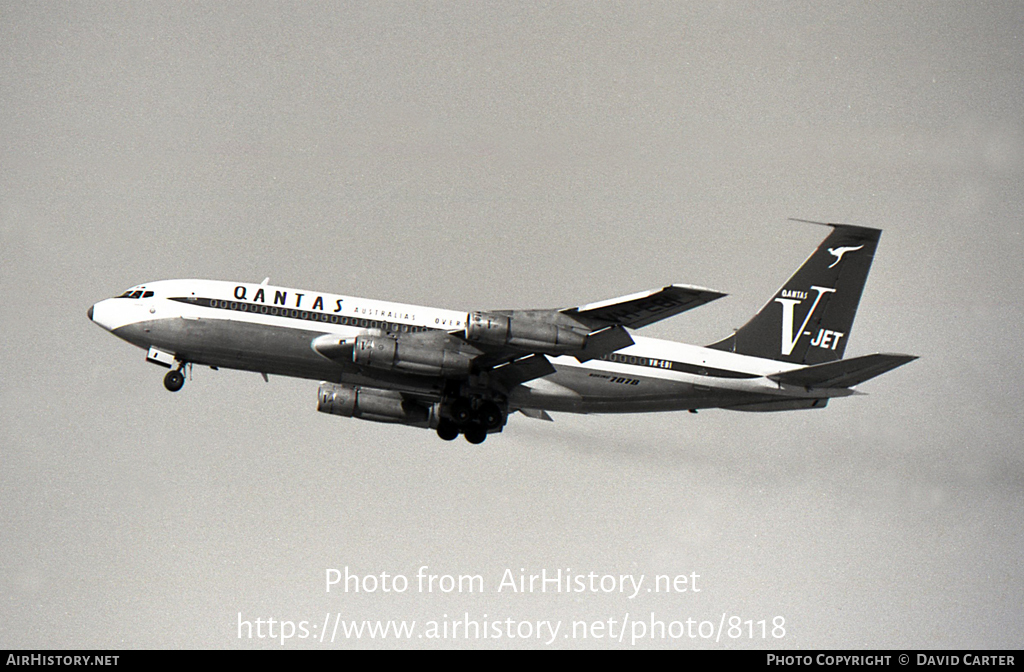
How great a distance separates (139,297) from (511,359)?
1276 centimetres

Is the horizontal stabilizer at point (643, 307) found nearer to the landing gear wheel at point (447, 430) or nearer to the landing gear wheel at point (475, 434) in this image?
the landing gear wheel at point (475, 434)

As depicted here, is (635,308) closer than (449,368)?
Yes

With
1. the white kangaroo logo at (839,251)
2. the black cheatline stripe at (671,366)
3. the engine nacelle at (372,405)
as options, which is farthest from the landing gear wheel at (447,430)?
the white kangaroo logo at (839,251)

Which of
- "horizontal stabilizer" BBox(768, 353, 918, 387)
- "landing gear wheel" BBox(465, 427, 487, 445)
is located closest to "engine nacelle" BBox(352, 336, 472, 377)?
"landing gear wheel" BBox(465, 427, 487, 445)

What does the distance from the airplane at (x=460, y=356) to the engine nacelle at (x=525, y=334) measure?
0.10 feet

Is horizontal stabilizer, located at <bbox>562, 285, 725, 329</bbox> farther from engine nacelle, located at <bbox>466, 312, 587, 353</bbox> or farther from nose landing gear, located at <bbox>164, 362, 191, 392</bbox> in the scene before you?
nose landing gear, located at <bbox>164, 362, 191, 392</bbox>

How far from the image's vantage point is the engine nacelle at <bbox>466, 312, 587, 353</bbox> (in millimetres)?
36938

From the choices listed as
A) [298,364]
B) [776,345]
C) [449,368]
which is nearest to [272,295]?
[298,364]

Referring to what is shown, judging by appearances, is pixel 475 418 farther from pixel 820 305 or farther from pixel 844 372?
pixel 820 305

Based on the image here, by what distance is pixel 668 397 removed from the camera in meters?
41.4

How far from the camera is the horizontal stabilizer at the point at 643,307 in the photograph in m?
34.5
